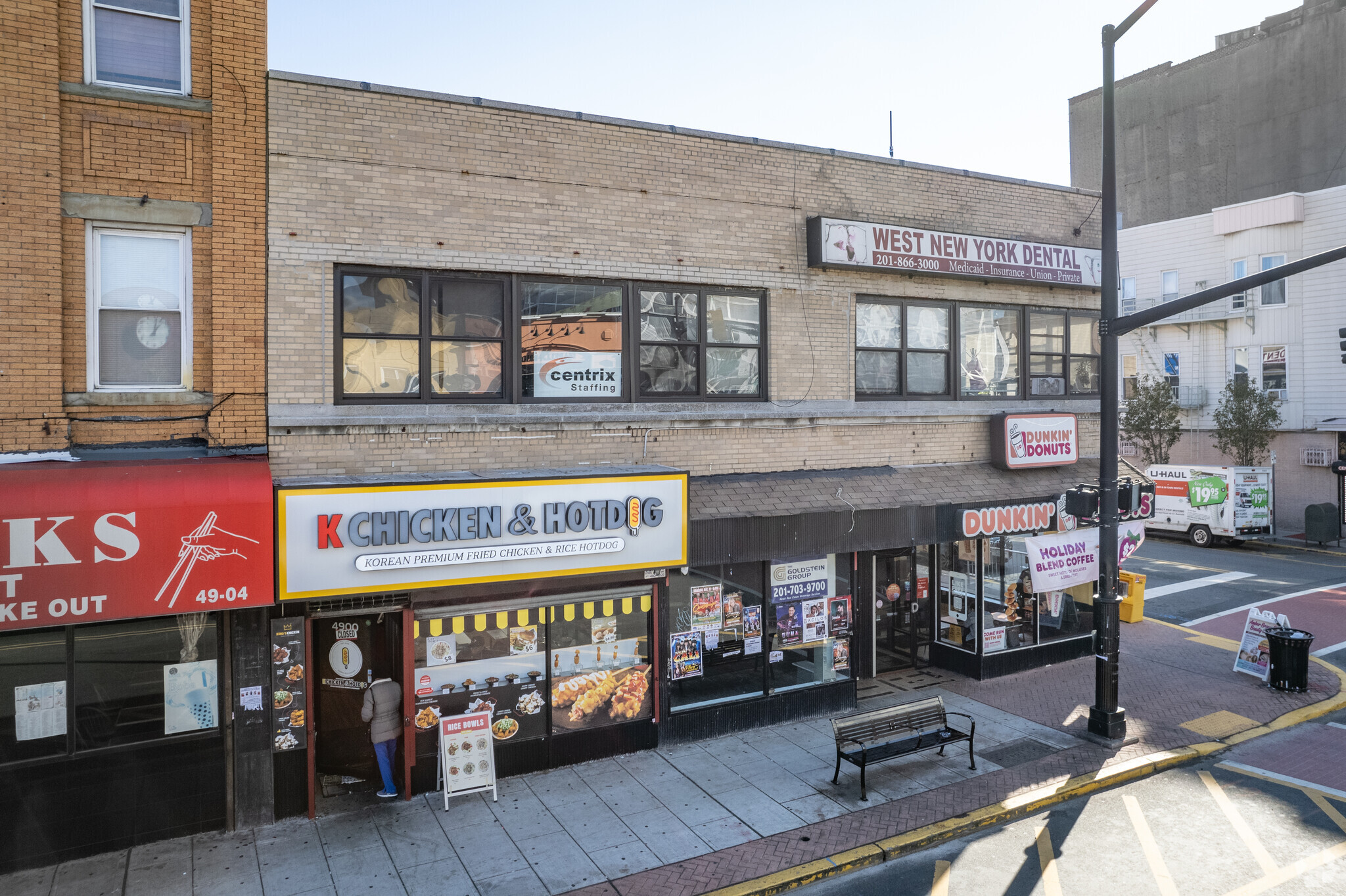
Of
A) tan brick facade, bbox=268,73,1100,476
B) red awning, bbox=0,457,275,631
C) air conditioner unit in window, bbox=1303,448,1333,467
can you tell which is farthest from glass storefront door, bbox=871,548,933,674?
air conditioner unit in window, bbox=1303,448,1333,467

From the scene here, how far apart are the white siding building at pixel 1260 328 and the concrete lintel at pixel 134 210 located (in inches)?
1369

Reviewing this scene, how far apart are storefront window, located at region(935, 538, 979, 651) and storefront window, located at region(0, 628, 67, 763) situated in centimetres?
1221

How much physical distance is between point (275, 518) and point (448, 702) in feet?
10.1

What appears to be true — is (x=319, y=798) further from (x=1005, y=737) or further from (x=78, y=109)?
(x=1005, y=737)

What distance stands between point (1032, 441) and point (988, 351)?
5.54 feet

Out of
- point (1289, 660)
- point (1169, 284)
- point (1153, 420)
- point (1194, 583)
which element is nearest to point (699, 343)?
point (1289, 660)

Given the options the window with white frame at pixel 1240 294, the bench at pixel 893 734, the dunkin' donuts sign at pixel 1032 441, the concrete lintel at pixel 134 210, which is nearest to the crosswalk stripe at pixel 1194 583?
the dunkin' donuts sign at pixel 1032 441

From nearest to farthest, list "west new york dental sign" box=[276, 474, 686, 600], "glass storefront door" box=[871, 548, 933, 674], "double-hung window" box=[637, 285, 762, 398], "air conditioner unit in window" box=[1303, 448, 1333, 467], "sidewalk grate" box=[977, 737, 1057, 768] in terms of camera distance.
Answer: "west new york dental sign" box=[276, 474, 686, 600], "sidewalk grate" box=[977, 737, 1057, 768], "double-hung window" box=[637, 285, 762, 398], "glass storefront door" box=[871, 548, 933, 674], "air conditioner unit in window" box=[1303, 448, 1333, 467]

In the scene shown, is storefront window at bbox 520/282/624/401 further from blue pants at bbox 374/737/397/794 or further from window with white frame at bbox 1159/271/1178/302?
window with white frame at bbox 1159/271/1178/302

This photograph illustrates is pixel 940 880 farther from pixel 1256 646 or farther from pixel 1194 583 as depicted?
pixel 1194 583

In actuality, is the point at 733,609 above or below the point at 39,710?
above

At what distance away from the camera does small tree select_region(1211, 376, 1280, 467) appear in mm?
29891

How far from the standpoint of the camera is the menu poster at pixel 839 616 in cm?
1263

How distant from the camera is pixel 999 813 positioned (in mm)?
9375
